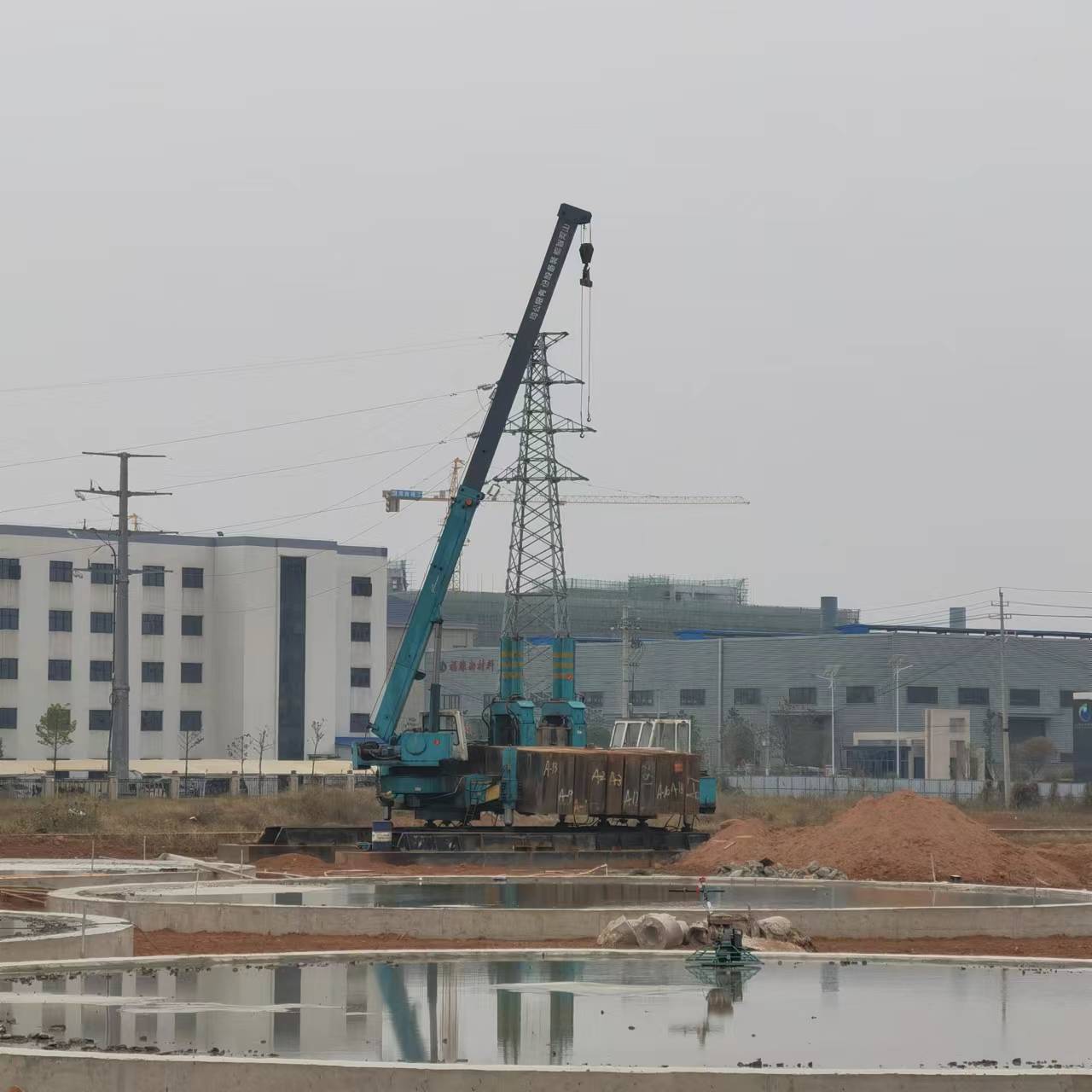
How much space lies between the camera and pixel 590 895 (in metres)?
35.0

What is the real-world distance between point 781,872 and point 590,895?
619 cm

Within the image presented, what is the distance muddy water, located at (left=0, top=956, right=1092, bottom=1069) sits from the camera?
17.2 meters

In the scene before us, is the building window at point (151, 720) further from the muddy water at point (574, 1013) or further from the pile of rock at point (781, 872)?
the muddy water at point (574, 1013)

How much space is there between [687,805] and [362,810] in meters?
18.4

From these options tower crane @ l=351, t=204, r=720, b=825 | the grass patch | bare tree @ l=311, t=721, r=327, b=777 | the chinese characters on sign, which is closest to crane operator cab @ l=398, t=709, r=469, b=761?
tower crane @ l=351, t=204, r=720, b=825

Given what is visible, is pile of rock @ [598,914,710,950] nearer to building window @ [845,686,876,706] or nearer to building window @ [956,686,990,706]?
building window @ [845,686,876,706]

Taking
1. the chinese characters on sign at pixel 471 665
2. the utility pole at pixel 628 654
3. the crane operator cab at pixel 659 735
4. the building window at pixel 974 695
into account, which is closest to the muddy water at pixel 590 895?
the crane operator cab at pixel 659 735

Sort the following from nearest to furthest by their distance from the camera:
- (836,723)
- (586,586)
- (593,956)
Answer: (593,956)
(836,723)
(586,586)

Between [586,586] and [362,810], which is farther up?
[586,586]

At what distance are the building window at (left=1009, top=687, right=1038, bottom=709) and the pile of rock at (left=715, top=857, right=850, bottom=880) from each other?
81.7m

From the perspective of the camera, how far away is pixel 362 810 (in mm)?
64375

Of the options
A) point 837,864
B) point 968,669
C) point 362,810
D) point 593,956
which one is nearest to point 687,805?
point 837,864

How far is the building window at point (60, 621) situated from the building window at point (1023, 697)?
57259 mm

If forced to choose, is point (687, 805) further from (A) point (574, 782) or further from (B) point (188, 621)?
(B) point (188, 621)
